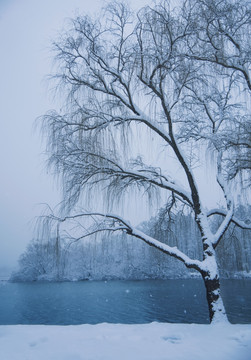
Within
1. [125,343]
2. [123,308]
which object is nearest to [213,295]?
[125,343]

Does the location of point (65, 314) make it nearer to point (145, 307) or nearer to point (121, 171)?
point (145, 307)

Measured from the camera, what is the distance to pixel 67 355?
185cm

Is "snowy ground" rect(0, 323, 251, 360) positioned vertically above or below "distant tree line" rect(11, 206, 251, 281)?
below

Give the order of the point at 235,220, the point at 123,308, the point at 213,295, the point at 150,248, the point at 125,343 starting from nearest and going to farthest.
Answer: the point at 125,343 → the point at 213,295 → the point at 235,220 → the point at 150,248 → the point at 123,308

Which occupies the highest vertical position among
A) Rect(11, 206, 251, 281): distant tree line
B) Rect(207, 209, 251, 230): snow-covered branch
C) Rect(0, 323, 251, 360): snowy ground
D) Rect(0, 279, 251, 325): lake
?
Rect(207, 209, 251, 230): snow-covered branch

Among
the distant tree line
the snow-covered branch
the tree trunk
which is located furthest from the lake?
the tree trunk

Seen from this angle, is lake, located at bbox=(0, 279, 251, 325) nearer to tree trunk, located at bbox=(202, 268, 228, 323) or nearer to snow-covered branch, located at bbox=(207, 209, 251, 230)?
snow-covered branch, located at bbox=(207, 209, 251, 230)

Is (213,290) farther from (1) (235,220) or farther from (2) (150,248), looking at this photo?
(2) (150,248)

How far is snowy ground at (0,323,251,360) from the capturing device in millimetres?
1843

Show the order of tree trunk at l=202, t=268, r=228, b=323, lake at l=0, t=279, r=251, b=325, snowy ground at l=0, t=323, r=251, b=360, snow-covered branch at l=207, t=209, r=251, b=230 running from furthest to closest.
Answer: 1. lake at l=0, t=279, r=251, b=325
2. snow-covered branch at l=207, t=209, r=251, b=230
3. tree trunk at l=202, t=268, r=228, b=323
4. snowy ground at l=0, t=323, r=251, b=360

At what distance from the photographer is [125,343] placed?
6.94 feet

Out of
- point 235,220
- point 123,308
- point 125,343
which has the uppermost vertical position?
point 235,220

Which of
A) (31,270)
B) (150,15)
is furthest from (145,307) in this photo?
(31,270)

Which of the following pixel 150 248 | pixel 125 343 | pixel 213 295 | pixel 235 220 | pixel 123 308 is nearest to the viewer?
pixel 125 343
